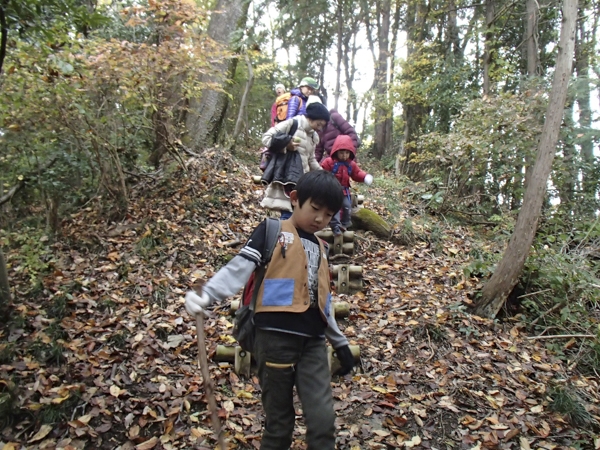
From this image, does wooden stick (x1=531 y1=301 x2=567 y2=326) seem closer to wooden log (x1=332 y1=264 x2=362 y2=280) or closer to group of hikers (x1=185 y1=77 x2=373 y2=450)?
wooden log (x1=332 y1=264 x2=362 y2=280)

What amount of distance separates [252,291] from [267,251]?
0.87ft

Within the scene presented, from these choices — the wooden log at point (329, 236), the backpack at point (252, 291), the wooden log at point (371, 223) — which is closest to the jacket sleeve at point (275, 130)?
the wooden log at point (329, 236)

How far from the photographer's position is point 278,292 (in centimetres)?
223

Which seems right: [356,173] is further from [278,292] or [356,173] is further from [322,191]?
[278,292]

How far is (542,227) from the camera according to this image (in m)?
7.57

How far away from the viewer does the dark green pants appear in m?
2.24

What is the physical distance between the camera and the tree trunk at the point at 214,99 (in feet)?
27.8

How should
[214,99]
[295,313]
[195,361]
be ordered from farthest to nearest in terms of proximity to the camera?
[214,99]
[195,361]
[295,313]

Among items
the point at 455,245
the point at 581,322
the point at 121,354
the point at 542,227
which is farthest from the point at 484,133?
the point at 121,354

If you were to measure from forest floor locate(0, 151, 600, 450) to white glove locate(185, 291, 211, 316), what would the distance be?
5.51ft

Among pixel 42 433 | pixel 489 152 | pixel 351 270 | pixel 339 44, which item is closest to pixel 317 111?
pixel 351 270

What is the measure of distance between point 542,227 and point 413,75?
7.22 meters

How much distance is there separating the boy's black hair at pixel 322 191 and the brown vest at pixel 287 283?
25cm

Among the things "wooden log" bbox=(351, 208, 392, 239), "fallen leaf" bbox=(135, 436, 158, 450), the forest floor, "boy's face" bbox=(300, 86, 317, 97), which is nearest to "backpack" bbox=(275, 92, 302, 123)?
"boy's face" bbox=(300, 86, 317, 97)
